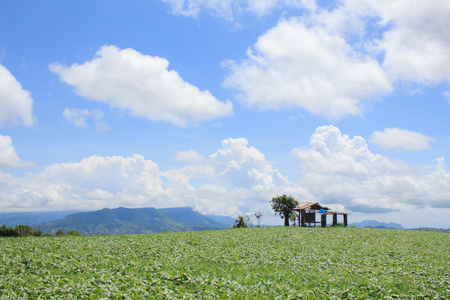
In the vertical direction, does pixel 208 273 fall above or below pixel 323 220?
below

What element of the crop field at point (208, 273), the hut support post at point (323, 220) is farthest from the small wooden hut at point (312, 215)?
the crop field at point (208, 273)

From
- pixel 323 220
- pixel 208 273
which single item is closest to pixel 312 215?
Result: pixel 323 220

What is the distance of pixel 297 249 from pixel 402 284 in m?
10.7

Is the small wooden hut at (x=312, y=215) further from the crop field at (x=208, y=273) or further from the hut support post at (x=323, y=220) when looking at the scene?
the crop field at (x=208, y=273)

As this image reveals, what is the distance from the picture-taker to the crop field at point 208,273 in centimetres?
1239

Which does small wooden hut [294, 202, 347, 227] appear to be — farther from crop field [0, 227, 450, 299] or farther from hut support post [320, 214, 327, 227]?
crop field [0, 227, 450, 299]

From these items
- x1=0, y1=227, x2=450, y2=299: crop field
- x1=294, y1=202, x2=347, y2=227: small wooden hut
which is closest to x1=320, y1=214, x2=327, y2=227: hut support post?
x1=294, y1=202, x2=347, y2=227: small wooden hut

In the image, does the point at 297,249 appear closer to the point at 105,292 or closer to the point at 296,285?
the point at 296,285

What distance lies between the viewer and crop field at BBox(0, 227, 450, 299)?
1239 cm

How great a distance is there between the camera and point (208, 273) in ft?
52.0

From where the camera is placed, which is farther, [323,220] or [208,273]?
[323,220]

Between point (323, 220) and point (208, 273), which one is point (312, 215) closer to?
point (323, 220)

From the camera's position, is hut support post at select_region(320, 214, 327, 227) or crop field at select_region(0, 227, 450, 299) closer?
crop field at select_region(0, 227, 450, 299)

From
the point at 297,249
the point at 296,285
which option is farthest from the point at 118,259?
the point at 297,249
